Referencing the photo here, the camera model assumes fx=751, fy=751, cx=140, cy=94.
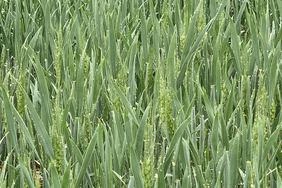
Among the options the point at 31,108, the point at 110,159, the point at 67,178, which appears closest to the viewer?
the point at 67,178

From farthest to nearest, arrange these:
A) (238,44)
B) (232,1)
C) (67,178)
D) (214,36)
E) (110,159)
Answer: (232,1), (214,36), (238,44), (110,159), (67,178)

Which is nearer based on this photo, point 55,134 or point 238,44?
point 55,134

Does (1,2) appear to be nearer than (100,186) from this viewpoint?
No

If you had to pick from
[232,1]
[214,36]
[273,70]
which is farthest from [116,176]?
[232,1]

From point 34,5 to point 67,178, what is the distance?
1421 mm

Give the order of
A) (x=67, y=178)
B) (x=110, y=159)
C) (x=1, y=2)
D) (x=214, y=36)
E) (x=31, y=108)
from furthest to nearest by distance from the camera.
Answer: (x=1, y=2) → (x=214, y=36) → (x=31, y=108) → (x=110, y=159) → (x=67, y=178)

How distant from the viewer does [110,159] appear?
125cm

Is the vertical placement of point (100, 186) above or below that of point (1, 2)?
below

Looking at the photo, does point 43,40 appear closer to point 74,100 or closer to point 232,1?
point 74,100

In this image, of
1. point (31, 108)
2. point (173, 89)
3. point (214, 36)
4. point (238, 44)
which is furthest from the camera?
point (214, 36)

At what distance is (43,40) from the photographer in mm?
2191

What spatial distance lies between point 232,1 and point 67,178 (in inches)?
66.2

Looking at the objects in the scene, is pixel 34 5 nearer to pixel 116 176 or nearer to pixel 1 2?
pixel 1 2

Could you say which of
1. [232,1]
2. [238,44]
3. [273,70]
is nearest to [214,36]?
[238,44]
